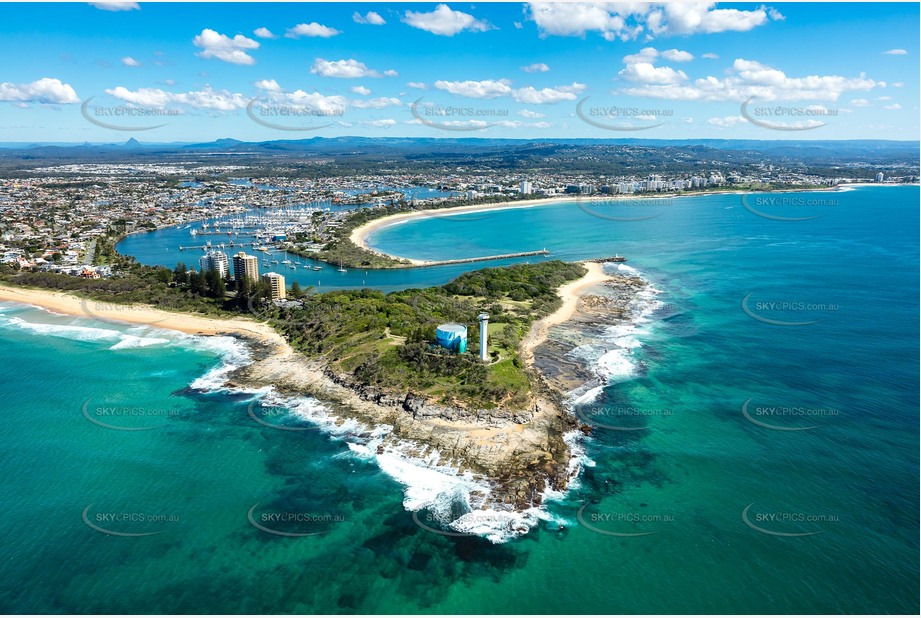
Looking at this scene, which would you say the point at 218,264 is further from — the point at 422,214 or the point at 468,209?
the point at 468,209

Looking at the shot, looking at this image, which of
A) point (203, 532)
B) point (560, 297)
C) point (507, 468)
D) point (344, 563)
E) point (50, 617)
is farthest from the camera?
point (560, 297)

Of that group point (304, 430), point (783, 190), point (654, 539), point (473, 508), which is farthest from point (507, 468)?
point (783, 190)

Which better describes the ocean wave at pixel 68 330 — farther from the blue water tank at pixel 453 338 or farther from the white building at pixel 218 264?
the blue water tank at pixel 453 338

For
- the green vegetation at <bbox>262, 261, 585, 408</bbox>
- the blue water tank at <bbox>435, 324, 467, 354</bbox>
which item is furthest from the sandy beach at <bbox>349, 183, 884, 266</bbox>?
the blue water tank at <bbox>435, 324, 467, 354</bbox>

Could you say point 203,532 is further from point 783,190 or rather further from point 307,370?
point 783,190

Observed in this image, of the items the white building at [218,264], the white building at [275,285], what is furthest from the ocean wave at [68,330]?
the white building at [275,285]

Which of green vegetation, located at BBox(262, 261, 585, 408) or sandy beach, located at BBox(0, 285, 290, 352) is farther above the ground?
green vegetation, located at BBox(262, 261, 585, 408)

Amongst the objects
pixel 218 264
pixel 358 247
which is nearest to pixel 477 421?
pixel 218 264

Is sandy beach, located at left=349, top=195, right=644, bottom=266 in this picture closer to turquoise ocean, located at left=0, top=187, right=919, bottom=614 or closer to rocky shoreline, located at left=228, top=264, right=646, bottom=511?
rocky shoreline, located at left=228, top=264, right=646, bottom=511
